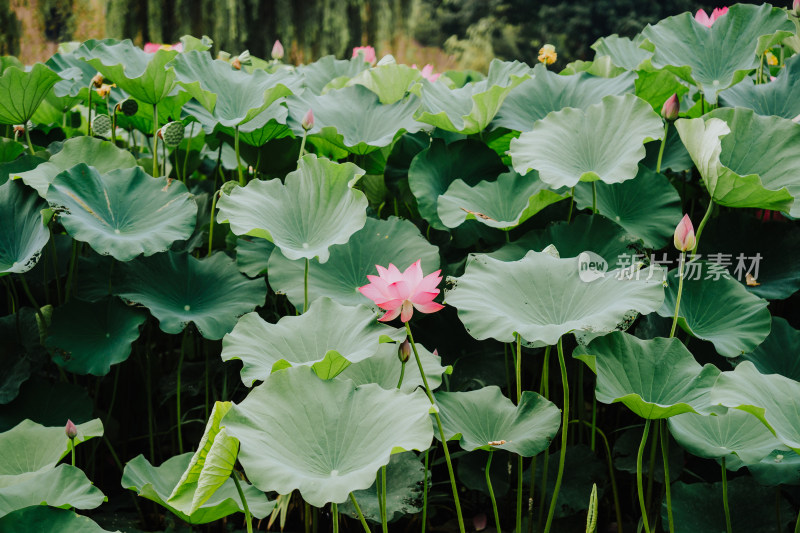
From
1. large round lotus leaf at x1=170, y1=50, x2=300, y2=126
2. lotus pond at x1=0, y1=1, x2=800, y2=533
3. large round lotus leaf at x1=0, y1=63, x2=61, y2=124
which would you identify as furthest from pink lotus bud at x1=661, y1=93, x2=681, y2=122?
large round lotus leaf at x1=0, y1=63, x2=61, y2=124

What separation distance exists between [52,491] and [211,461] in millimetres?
326

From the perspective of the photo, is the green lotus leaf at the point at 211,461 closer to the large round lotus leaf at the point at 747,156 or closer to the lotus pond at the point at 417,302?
the lotus pond at the point at 417,302

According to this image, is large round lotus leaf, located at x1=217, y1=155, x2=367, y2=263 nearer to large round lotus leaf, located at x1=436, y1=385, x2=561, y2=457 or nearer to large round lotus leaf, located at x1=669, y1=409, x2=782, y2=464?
large round lotus leaf, located at x1=436, y1=385, x2=561, y2=457

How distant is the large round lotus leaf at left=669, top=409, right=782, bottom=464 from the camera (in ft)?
3.20

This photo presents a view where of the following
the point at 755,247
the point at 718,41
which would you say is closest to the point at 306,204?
the point at 755,247

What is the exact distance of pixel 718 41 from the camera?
5.29ft

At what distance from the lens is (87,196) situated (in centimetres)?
126

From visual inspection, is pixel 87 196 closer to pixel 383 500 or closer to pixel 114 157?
pixel 114 157

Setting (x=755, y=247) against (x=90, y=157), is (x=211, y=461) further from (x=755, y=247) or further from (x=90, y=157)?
A: (x=755, y=247)

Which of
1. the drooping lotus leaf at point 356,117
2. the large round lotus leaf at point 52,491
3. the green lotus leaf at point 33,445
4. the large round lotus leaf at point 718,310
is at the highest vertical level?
the drooping lotus leaf at point 356,117

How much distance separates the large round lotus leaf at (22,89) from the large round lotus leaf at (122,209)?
0.24 m

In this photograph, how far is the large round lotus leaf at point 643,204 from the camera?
→ 1325 mm

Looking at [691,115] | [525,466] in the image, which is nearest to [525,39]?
[691,115]

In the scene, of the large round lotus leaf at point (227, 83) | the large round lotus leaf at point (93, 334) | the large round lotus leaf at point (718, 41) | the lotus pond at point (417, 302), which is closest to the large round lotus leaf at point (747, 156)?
the lotus pond at point (417, 302)
